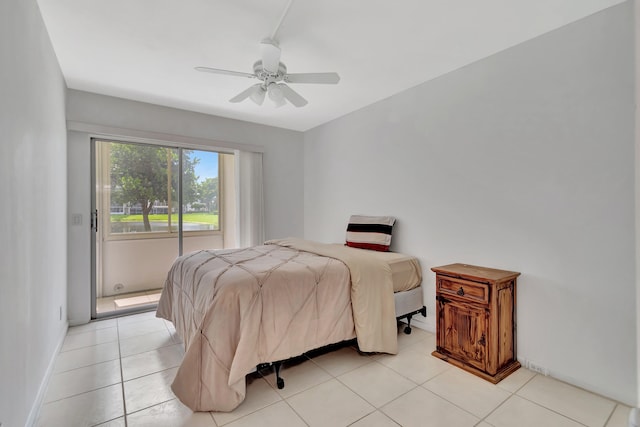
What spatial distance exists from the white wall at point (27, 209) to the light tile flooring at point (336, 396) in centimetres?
30

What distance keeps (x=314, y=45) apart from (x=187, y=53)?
1.08m

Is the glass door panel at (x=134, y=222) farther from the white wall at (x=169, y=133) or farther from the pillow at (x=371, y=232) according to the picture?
the pillow at (x=371, y=232)

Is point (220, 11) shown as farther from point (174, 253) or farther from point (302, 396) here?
point (174, 253)

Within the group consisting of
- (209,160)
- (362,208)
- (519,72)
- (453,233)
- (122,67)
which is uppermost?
(122,67)

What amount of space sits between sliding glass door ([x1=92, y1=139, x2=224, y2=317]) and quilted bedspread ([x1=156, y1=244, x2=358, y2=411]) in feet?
4.69

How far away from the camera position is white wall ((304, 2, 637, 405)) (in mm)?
1867

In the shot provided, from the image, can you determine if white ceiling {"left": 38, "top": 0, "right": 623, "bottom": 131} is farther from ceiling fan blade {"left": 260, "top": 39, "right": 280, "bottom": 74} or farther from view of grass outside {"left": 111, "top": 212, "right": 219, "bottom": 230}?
view of grass outside {"left": 111, "top": 212, "right": 219, "bottom": 230}

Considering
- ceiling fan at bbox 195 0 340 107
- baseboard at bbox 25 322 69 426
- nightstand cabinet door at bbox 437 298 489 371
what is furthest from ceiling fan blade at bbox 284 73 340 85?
baseboard at bbox 25 322 69 426

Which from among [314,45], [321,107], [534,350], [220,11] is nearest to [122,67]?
[220,11]

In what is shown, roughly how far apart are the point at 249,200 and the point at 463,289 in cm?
304

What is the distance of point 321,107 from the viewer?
12.4ft

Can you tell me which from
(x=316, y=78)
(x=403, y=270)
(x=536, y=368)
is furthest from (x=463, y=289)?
(x=316, y=78)

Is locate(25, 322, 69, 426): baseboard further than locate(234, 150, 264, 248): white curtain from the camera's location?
No

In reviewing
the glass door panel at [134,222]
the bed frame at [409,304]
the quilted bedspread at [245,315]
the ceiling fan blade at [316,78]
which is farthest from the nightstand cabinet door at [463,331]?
the glass door panel at [134,222]
